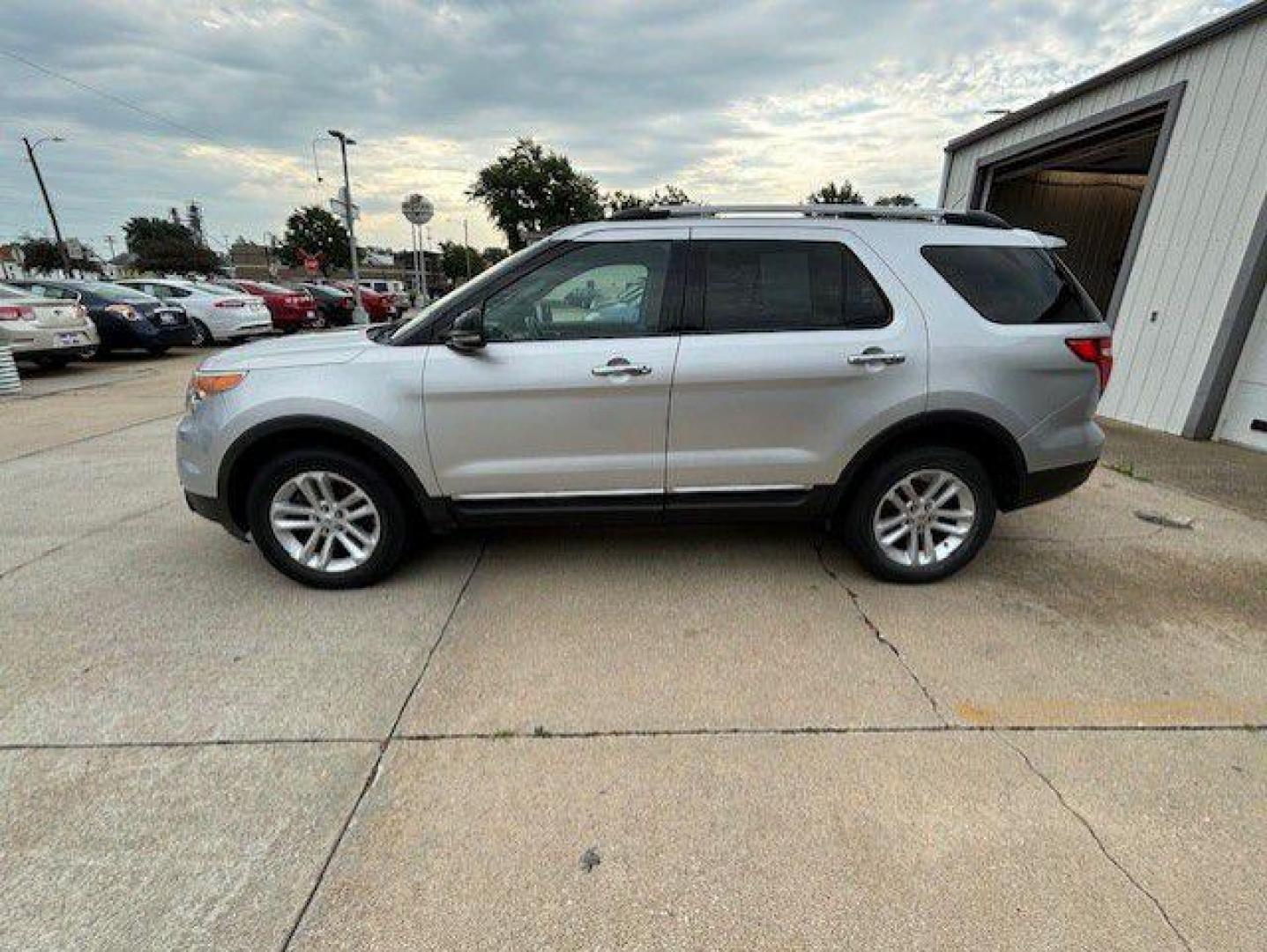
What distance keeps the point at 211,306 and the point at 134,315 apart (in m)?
2.28

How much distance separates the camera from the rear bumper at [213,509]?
10.8 ft

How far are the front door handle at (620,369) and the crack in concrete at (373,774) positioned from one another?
1.35 meters

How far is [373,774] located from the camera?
2209mm

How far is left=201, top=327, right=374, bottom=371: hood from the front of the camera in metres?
3.19

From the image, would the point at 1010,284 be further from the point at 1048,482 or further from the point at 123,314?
the point at 123,314

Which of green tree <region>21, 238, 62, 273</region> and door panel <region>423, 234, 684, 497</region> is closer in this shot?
door panel <region>423, 234, 684, 497</region>

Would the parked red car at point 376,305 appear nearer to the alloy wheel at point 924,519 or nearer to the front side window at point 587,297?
the front side window at point 587,297

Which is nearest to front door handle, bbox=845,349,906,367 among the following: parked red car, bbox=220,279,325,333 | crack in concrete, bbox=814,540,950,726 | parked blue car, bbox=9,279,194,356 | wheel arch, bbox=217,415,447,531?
crack in concrete, bbox=814,540,950,726

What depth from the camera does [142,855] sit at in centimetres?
191

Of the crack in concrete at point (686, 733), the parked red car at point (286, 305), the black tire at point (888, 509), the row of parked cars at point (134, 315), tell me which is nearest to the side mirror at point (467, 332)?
the crack in concrete at point (686, 733)

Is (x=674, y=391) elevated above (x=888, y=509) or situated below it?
above

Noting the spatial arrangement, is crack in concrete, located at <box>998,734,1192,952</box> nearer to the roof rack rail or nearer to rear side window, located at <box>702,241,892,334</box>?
rear side window, located at <box>702,241,892,334</box>

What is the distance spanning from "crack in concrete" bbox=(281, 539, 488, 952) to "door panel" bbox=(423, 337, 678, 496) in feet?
1.95

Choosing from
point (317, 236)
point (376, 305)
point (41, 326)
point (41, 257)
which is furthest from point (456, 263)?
point (41, 326)
